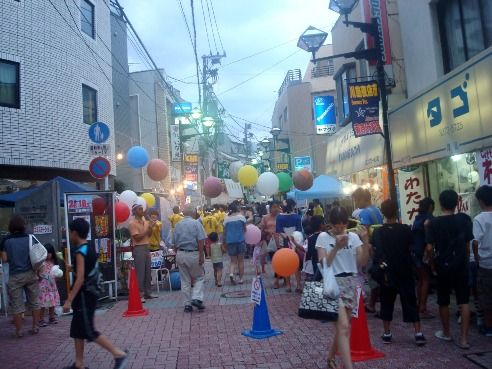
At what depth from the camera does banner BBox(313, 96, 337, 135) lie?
1961cm

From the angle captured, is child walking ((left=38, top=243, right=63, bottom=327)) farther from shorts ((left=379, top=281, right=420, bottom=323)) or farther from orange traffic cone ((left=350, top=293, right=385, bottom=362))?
shorts ((left=379, top=281, right=420, bottom=323))

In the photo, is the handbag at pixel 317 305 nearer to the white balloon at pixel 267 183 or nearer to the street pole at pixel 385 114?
the street pole at pixel 385 114

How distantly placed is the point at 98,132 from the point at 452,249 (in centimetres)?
706

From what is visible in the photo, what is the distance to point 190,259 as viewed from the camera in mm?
8688

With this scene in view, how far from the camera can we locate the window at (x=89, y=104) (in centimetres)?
1691

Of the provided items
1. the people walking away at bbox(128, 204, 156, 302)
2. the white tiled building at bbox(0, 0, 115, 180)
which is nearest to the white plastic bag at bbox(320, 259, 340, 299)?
the people walking away at bbox(128, 204, 156, 302)

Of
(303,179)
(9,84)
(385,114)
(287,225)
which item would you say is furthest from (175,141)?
(385,114)

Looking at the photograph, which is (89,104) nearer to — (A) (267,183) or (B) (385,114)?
(A) (267,183)

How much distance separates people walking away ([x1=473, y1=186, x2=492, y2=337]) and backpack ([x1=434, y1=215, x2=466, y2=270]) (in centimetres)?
24

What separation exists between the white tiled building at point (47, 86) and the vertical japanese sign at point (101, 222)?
4925 mm

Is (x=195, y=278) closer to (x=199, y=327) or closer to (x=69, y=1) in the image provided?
(x=199, y=327)

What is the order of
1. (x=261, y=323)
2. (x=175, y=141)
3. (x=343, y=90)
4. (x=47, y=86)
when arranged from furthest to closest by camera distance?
(x=175, y=141), (x=343, y=90), (x=47, y=86), (x=261, y=323)

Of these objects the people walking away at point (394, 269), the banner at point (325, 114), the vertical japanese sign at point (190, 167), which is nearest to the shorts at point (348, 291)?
the people walking away at point (394, 269)

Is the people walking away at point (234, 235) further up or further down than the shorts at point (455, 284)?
further up
